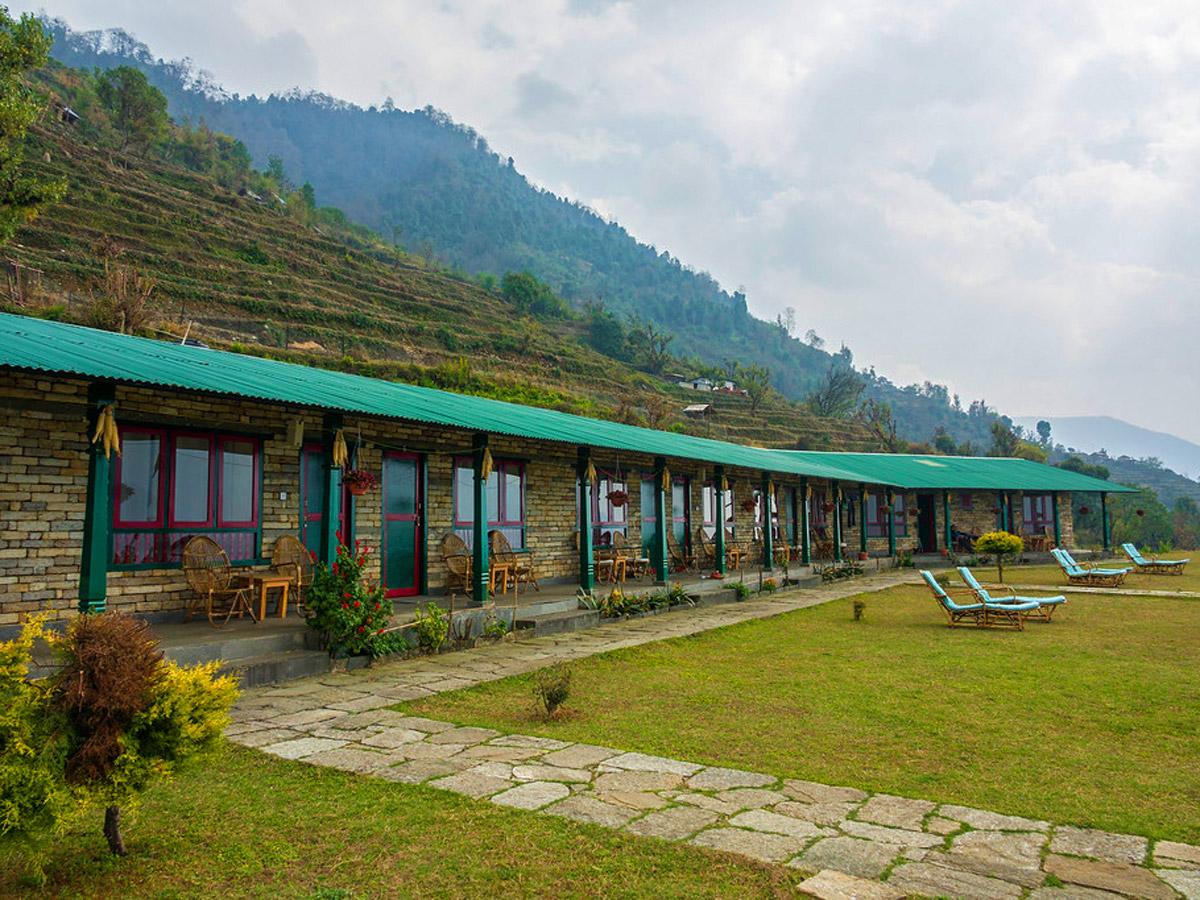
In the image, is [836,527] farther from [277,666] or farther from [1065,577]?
[277,666]

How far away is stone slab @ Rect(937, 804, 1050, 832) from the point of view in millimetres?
3480

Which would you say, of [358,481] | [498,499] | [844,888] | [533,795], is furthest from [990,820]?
[498,499]

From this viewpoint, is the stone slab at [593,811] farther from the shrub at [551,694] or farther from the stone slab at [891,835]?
the shrub at [551,694]

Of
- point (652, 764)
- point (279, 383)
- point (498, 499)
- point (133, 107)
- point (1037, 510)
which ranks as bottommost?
point (652, 764)

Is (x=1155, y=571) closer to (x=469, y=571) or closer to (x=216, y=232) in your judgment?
(x=469, y=571)

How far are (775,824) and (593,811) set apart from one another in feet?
2.79

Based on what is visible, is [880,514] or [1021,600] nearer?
[1021,600]

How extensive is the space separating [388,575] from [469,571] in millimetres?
1147

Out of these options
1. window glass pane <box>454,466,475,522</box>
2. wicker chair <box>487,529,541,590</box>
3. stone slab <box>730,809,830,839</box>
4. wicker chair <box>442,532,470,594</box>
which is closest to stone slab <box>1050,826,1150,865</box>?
stone slab <box>730,809,830,839</box>

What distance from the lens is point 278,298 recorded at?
38.8 meters

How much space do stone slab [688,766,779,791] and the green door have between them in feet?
22.5

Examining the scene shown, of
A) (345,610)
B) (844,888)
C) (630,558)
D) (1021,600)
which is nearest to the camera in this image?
(844,888)

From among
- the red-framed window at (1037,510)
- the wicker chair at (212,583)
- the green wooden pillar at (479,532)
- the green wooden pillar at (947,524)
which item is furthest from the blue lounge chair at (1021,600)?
the red-framed window at (1037,510)

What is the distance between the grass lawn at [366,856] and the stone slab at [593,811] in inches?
3.7
